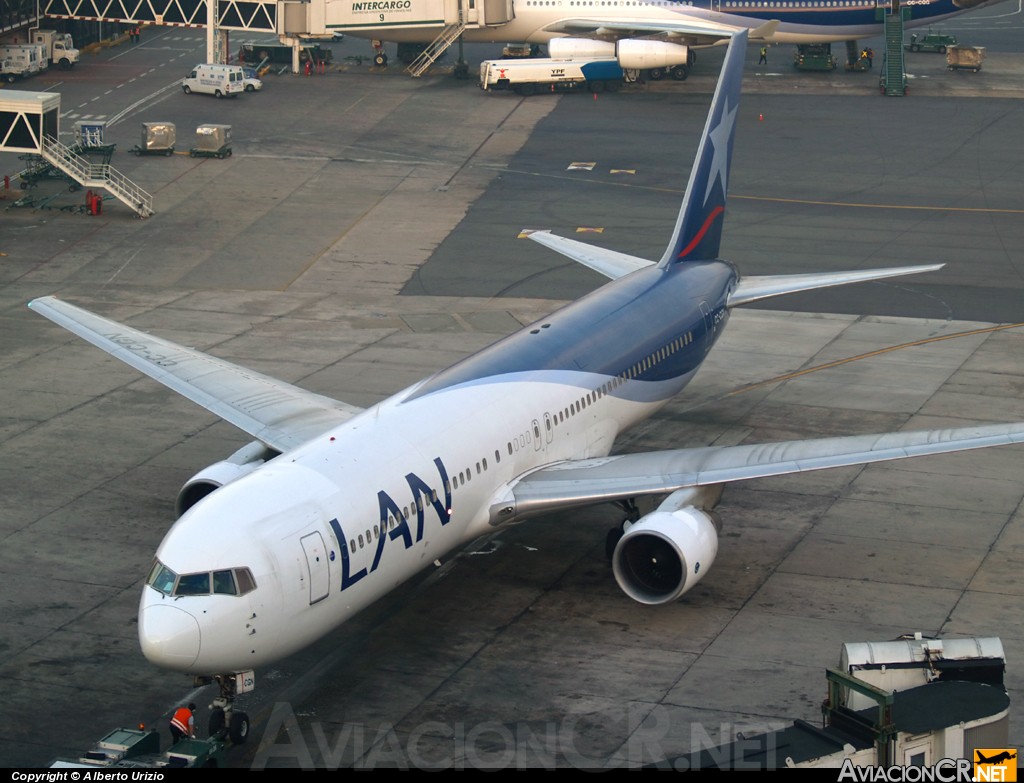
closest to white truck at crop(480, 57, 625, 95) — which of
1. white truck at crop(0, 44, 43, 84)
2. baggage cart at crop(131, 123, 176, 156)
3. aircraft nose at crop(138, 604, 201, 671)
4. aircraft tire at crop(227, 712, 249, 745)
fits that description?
baggage cart at crop(131, 123, 176, 156)

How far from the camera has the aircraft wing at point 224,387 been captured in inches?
1469

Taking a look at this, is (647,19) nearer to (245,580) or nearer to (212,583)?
(245,580)

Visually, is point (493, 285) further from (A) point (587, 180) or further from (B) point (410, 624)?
→ (B) point (410, 624)

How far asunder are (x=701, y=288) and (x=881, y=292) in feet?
64.2

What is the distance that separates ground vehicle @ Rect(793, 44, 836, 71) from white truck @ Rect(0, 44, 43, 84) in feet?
165

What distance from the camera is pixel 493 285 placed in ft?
200

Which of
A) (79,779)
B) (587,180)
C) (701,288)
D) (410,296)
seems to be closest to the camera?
(79,779)

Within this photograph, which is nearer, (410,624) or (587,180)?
(410,624)

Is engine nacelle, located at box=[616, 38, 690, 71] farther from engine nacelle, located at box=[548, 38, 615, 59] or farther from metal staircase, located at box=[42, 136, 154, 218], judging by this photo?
metal staircase, located at box=[42, 136, 154, 218]

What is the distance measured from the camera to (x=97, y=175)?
234 ft

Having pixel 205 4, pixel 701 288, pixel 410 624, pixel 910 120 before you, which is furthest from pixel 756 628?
pixel 205 4

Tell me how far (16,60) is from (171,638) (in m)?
77.5

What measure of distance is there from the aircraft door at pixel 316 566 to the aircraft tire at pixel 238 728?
2423mm

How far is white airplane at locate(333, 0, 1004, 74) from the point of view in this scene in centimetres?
9681
